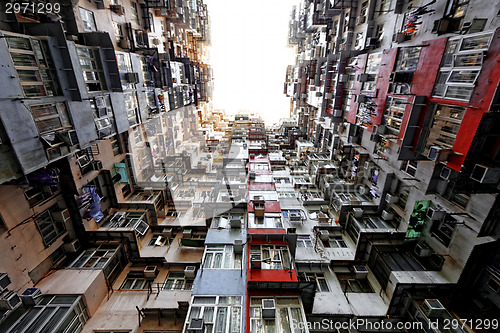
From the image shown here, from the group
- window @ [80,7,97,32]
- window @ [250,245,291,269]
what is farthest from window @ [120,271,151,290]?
window @ [80,7,97,32]

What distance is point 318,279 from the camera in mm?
16828

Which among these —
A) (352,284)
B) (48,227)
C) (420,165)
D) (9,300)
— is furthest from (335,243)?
(48,227)

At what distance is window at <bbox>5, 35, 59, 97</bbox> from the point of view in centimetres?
1068

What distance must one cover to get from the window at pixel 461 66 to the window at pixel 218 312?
1819 centimetres

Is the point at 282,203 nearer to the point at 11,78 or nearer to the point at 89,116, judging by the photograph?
the point at 89,116

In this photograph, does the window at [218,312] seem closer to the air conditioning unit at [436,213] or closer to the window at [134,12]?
the air conditioning unit at [436,213]

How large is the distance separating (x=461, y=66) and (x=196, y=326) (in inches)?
829

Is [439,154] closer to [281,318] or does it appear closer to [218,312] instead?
[281,318]

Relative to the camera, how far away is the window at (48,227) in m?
14.5

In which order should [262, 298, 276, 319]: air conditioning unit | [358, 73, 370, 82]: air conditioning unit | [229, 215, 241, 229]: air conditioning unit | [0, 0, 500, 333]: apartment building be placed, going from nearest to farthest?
[262, 298, 276, 319]: air conditioning unit, [0, 0, 500, 333]: apartment building, [229, 215, 241, 229]: air conditioning unit, [358, 73, 370, 82]: air conditioning unit

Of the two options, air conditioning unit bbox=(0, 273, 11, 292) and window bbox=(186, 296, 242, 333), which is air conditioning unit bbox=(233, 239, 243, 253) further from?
air conditioning unit bbox=(0, 273, 11, 292)

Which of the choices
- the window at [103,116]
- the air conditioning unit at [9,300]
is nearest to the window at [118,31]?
the window at [103,116]

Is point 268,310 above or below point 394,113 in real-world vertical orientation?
below

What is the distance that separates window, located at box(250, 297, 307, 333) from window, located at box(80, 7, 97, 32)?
2533 cm
